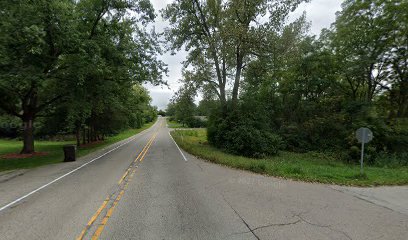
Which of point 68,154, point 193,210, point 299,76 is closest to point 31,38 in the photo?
point 68,154

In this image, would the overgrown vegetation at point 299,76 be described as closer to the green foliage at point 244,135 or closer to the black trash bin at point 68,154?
the green foliage at point 244,135

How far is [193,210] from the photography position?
19.6 ft

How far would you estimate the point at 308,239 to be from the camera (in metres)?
4.47

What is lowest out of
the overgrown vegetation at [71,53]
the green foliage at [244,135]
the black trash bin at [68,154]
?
the black trash bin at [68,154]

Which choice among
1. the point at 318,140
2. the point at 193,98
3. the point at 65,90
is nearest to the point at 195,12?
the point at 193,98

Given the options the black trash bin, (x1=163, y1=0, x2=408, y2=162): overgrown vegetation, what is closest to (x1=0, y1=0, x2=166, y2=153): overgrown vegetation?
the black trash bin

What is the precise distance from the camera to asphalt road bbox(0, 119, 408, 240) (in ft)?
15.6

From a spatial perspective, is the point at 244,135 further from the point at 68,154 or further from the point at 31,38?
the point at 31,38

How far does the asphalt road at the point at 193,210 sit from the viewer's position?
15.6 feet

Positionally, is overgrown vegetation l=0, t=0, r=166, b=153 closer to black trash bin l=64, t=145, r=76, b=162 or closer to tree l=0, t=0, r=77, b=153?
tree l=0, t=0, r=77, b=153

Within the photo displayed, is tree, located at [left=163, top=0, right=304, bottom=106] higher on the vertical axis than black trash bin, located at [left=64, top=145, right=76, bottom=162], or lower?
higher

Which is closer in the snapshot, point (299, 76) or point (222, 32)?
point (222, 32)

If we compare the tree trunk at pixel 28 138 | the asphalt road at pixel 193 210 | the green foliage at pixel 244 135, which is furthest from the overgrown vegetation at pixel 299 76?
the tree trunk at pixel 28 138

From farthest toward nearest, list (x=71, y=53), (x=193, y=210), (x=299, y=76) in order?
(x=299, y=76) → (x=71, y=53) → (x=193, y=210)
